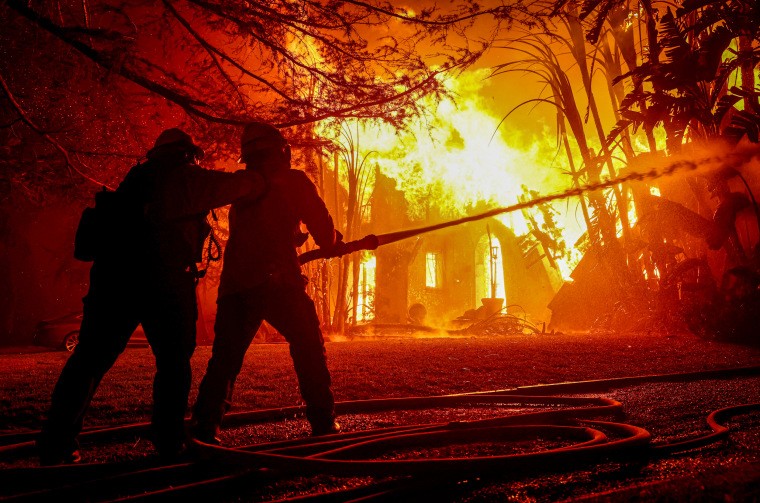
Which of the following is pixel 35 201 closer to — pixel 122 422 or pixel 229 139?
pixel 229 139

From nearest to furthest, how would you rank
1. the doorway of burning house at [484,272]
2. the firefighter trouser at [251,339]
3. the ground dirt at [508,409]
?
the ground dirt at [508,409] < the firefighter trouser at [251,339] < the doorway of burning house at [484,272]

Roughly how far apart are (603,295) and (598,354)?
916 cm

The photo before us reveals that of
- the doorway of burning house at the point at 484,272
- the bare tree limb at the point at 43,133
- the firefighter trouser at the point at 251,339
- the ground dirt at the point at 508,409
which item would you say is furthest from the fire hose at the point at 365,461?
the doorway of burning house at the point at 484,272

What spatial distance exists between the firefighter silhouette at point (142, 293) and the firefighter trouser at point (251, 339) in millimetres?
179

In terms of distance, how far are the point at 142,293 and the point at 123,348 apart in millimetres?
→ 321

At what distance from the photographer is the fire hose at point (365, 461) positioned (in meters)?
2.57

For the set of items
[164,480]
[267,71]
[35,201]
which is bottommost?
[164,480]

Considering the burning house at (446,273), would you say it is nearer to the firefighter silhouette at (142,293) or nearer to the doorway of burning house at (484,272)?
the doorway of burning house at (484,272)

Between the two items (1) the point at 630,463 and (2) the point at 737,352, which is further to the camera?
(2) the point at 737,352

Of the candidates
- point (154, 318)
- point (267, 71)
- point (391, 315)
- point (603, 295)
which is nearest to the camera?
point (154, 318)

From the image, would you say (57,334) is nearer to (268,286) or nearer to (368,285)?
(268,286)

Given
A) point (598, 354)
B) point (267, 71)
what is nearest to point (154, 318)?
point (267, 71)

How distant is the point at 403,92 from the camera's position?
22.0 feet

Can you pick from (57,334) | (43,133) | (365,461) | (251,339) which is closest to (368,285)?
(57,334)
